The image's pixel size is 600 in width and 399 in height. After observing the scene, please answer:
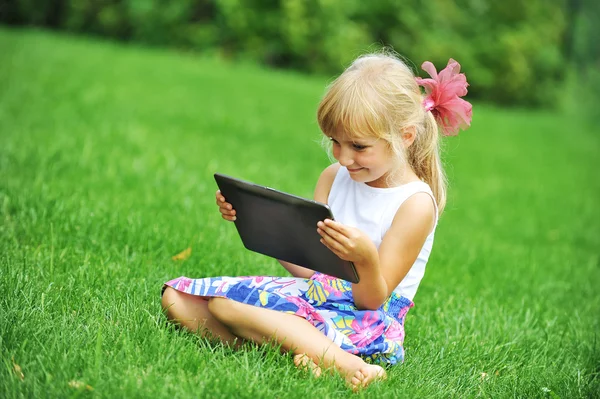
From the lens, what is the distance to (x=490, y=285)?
424cm

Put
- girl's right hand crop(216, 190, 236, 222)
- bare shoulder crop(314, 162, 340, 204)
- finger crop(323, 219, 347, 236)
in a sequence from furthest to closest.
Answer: bare shoulder crop(314, 162, 340, 204)
girl's right hand crop(216, 190, 236, 222)
finger crop(323, 219, 347, 236)

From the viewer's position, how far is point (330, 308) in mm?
2629

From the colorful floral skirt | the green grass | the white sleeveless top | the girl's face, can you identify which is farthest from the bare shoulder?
the green grass

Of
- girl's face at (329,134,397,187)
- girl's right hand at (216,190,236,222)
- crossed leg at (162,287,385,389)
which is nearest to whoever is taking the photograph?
crossed leg at (162,287,385,389)

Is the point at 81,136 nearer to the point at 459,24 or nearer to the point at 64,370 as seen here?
the point at 64,370

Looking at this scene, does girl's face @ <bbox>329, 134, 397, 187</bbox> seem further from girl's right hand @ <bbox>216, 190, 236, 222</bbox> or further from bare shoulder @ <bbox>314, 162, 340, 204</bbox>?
girl's right hand @ <bbox>216, 190, 236, 222</bbox>

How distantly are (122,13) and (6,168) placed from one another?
1364cm

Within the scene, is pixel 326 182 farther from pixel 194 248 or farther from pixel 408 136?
pixel 194 248

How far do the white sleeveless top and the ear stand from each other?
0.48 ft

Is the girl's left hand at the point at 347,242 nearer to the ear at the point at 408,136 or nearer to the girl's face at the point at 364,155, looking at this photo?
the girl's face at the point at 364,155

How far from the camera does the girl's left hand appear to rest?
2.28 meters

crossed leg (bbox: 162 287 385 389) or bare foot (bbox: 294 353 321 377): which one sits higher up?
crossed leg (bbox: 162 287 385 389)

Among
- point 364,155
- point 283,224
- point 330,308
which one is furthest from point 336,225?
point 330,308

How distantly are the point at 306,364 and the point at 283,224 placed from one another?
471mm
